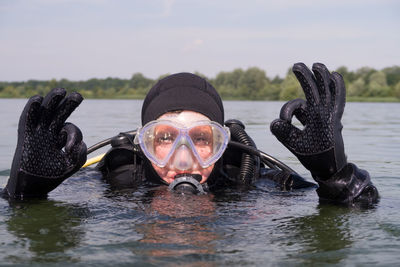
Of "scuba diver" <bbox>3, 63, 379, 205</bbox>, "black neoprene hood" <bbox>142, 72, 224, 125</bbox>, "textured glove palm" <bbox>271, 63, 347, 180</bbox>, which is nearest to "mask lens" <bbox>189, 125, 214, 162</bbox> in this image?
"scuba diver" <bbox>3, 63, 379, 205</bbox>

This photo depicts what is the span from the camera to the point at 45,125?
2787mm

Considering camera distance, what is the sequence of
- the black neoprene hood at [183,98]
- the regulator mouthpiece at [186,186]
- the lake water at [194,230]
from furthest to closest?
1. the black neoprene hood at [183,98]
2. the regulator mouthpiece at [186,186]
3. the lake water at [194,230]

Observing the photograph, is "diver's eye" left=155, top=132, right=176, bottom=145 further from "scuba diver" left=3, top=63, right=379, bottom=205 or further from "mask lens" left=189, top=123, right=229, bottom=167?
"mask lens" left=189, top=123, right=229, bottom=167

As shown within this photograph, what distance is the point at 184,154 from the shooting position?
3.10 metres

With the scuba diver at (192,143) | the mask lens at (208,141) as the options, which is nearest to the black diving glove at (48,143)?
the scuba diver at (192,143)

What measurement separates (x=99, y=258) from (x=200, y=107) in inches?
62.1

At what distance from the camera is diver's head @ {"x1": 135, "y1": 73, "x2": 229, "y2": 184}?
10.2 feet

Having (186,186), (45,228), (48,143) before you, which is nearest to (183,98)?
(186,186)

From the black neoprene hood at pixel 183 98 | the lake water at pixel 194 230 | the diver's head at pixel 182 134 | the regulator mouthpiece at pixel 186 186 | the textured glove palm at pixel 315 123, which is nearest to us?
the lake water at pixel 194 230

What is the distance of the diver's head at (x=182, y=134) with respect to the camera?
3.11 m

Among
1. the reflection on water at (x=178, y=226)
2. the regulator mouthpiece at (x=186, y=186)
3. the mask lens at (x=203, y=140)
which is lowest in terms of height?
the reflection on water at (x=178, y=226)

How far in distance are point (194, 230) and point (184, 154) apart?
0.94 meters

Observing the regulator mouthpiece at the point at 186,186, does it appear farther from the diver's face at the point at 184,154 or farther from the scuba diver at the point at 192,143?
the diver's face at the point at 184,154

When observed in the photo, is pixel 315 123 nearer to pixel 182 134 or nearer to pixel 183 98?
pixel 182 134
